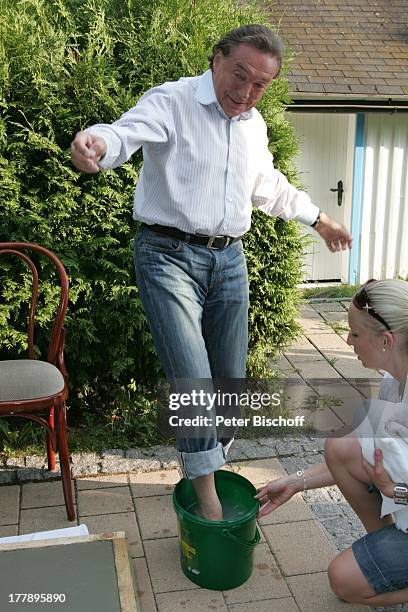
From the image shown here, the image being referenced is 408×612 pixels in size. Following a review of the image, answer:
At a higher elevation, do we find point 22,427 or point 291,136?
point 291,136

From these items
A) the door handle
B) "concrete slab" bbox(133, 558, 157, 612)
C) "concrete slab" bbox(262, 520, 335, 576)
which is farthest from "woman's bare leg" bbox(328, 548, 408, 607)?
the door handle

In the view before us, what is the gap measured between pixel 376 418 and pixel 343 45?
7.05 meters

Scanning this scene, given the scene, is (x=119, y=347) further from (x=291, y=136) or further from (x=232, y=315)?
(x=291, y=136)

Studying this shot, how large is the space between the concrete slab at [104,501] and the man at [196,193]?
733mm

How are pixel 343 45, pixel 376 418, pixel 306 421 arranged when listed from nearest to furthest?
1. pixel 376 418
2. pixel 306 421
3. pixel 343 45

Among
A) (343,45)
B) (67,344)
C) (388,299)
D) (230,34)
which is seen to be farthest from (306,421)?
(343,45)

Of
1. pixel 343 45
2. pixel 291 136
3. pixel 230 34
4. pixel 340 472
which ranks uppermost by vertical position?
pixel 343 45

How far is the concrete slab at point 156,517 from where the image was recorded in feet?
10.5

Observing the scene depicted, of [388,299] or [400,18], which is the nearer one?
[388,299]

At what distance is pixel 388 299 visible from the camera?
2404mm

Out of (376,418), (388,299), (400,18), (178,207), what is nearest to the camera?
(388,299)

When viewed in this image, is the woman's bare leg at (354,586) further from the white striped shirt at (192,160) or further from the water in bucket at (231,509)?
the white striped shirt at (192,160)

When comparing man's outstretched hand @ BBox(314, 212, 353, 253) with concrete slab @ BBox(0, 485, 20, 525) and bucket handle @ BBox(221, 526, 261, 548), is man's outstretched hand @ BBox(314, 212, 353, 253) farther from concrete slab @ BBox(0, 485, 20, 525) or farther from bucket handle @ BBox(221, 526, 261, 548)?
concrete slab @ BBox(0, 485, 20, 525)

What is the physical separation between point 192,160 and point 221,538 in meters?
1.45
